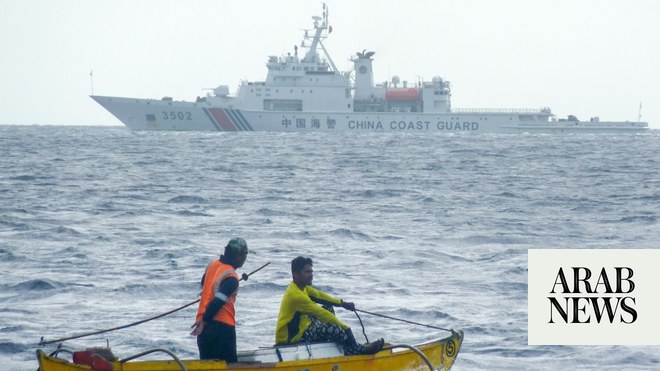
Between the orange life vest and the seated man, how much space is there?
3.03ft

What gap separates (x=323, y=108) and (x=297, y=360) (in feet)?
283

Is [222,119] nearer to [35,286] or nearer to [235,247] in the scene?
[35,286]

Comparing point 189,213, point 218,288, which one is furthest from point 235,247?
point 189,213

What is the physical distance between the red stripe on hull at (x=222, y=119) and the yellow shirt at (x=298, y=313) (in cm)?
8206

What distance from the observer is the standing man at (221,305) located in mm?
9703

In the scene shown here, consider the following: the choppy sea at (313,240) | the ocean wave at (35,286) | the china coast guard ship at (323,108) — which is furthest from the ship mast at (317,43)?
the ocean wave at (35,286)

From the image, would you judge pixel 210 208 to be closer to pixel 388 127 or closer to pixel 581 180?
pixel 581 180

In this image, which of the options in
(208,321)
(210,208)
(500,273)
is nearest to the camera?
(208,321)

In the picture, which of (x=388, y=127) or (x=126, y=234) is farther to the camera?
(x=388, y=127)

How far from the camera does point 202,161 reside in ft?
184

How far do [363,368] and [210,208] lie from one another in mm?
20171

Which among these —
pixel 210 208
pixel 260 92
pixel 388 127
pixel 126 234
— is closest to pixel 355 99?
pixel 388 127

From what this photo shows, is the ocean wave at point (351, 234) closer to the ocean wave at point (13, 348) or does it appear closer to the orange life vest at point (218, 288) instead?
the ocean wave at point (13, 348)

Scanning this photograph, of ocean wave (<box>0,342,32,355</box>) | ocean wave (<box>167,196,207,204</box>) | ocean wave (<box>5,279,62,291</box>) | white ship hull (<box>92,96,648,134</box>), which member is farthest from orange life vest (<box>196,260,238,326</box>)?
white ship hull (<box>92,96,648,134</box>)
